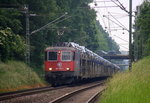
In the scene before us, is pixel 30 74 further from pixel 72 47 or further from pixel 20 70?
pixel 72 47

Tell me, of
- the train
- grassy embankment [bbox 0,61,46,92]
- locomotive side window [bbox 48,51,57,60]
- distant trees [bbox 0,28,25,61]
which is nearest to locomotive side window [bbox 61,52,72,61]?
the train

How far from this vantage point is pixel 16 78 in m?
34.9

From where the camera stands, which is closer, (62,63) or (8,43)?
(8,43)

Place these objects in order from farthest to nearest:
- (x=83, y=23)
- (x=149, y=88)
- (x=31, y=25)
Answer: (x=83, y=23) < (x=31, y=25) < (x=149, y=88)

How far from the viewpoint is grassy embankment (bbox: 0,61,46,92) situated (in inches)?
1264

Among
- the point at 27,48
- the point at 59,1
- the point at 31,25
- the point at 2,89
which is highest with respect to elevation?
the point at 59,1

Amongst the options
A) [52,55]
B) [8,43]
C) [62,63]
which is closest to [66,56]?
[62,63]

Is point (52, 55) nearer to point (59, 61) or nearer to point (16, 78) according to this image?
point (59, 61)

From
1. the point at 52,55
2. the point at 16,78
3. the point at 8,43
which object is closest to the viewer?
the point at 8,43

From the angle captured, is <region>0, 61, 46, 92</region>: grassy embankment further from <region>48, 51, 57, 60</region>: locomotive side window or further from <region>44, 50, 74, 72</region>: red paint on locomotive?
<region>48, 51, 57, 60</region>: locomotive side window

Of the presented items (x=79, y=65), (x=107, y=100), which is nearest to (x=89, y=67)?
(x=79, y=65)

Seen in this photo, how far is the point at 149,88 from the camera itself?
14.6 meters

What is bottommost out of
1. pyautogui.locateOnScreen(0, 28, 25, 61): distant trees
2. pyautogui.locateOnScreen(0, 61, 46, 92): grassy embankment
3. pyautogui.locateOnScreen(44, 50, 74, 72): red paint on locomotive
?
pyautogui.locateOnScreen(0, 61, 46, 92): grassy embankment

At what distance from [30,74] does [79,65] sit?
4.57 metres
